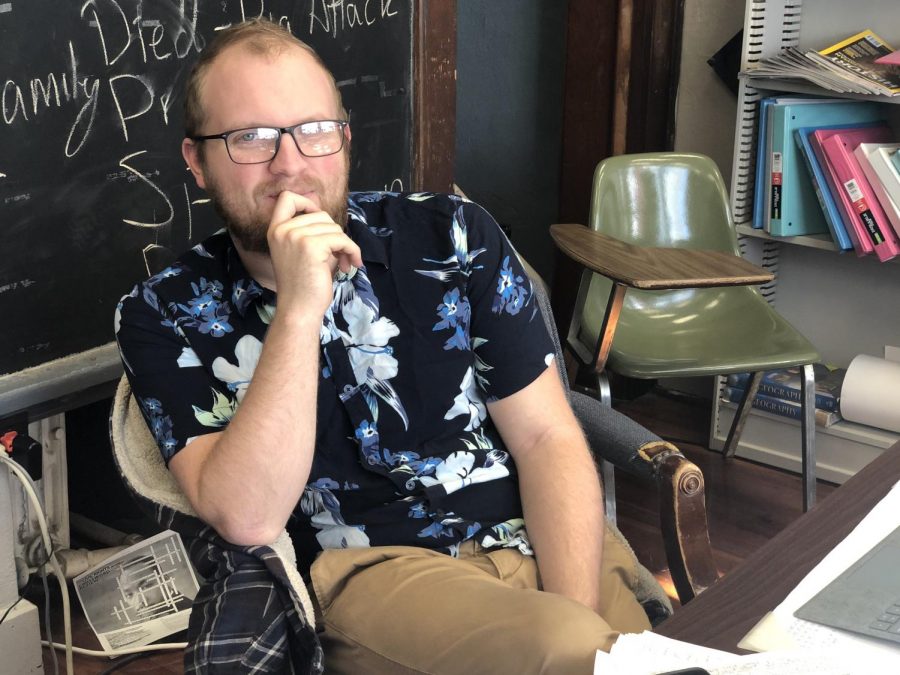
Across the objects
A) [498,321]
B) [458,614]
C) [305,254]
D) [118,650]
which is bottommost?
[118,650]

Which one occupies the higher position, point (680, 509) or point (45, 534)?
point (680, 509)

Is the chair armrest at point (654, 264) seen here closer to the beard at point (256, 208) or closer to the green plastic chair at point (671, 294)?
the green plastic chair at point (671, 294)

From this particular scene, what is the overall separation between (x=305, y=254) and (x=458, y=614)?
A: 45 cm

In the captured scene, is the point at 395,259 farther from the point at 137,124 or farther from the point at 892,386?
the point at 892,386

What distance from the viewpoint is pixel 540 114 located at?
139 inches

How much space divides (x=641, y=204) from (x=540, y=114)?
2.99 feet

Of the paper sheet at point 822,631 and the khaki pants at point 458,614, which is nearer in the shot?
the paper sheet at point 822,631

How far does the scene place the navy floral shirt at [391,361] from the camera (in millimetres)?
1395

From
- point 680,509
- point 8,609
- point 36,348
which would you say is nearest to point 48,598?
point 8,609

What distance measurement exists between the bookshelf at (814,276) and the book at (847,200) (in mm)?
97

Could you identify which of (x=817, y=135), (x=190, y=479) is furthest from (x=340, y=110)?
(x=817, y=135)

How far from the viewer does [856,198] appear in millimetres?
2686

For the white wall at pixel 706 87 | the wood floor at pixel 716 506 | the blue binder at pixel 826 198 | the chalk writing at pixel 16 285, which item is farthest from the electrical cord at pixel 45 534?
the white wall at pixel 706 87

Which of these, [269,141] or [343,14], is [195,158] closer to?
→ [269,141]
